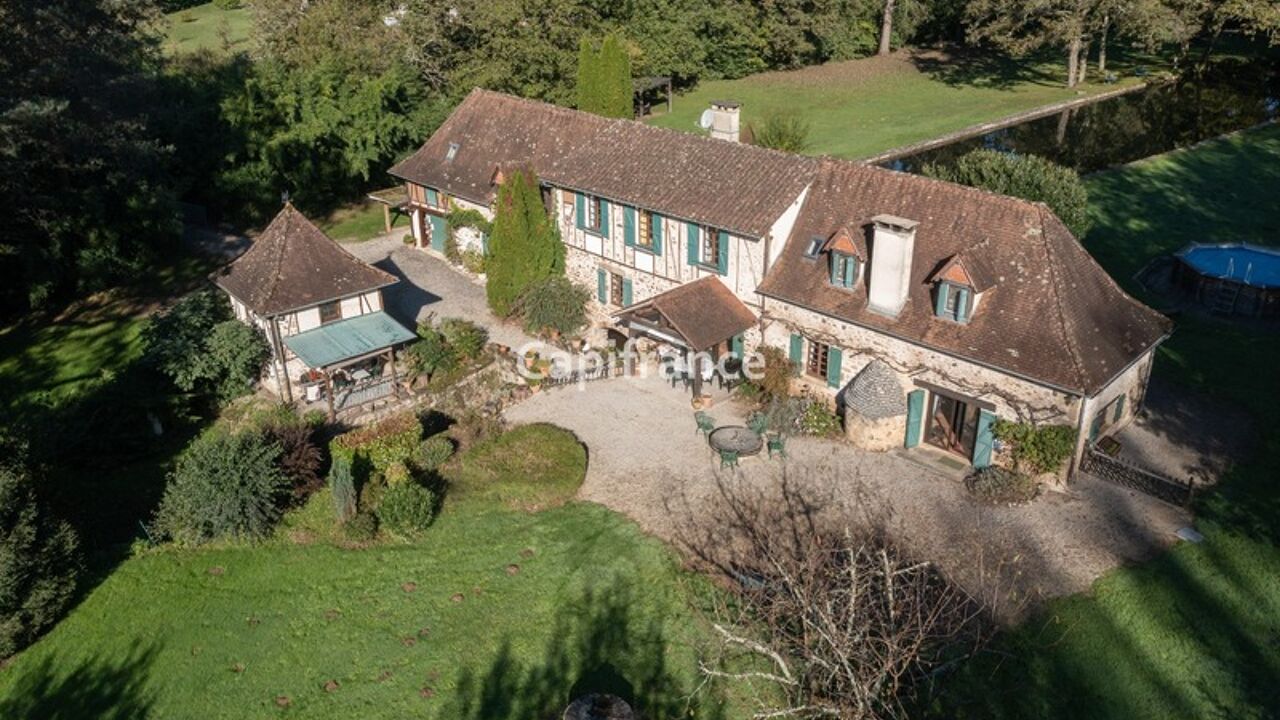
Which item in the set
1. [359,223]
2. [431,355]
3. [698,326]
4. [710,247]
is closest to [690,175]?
[710,247]

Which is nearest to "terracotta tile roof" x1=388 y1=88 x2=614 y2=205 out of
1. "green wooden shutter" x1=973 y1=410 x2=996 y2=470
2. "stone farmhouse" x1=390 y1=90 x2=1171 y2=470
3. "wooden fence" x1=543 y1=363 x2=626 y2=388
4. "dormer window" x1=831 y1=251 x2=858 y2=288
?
"stone farmhouse" x1=390 y1=90 x2=1171 y2=470

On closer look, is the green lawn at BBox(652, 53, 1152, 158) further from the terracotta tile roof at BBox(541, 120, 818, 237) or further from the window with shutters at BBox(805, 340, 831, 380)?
the window with shutters at BBox(805, 340, 831, 380)

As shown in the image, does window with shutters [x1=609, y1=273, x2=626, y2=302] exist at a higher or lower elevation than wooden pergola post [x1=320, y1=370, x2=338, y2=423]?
higher

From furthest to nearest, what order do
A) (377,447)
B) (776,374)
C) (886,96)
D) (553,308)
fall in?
(886,96) → (553,308) → (776,374) → (377,447)

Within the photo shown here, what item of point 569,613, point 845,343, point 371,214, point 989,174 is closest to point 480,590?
point 569,613

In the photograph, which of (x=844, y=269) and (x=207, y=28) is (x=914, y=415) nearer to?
(x=844, y=269)

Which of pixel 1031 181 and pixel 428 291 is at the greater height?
pixel 1031 181
